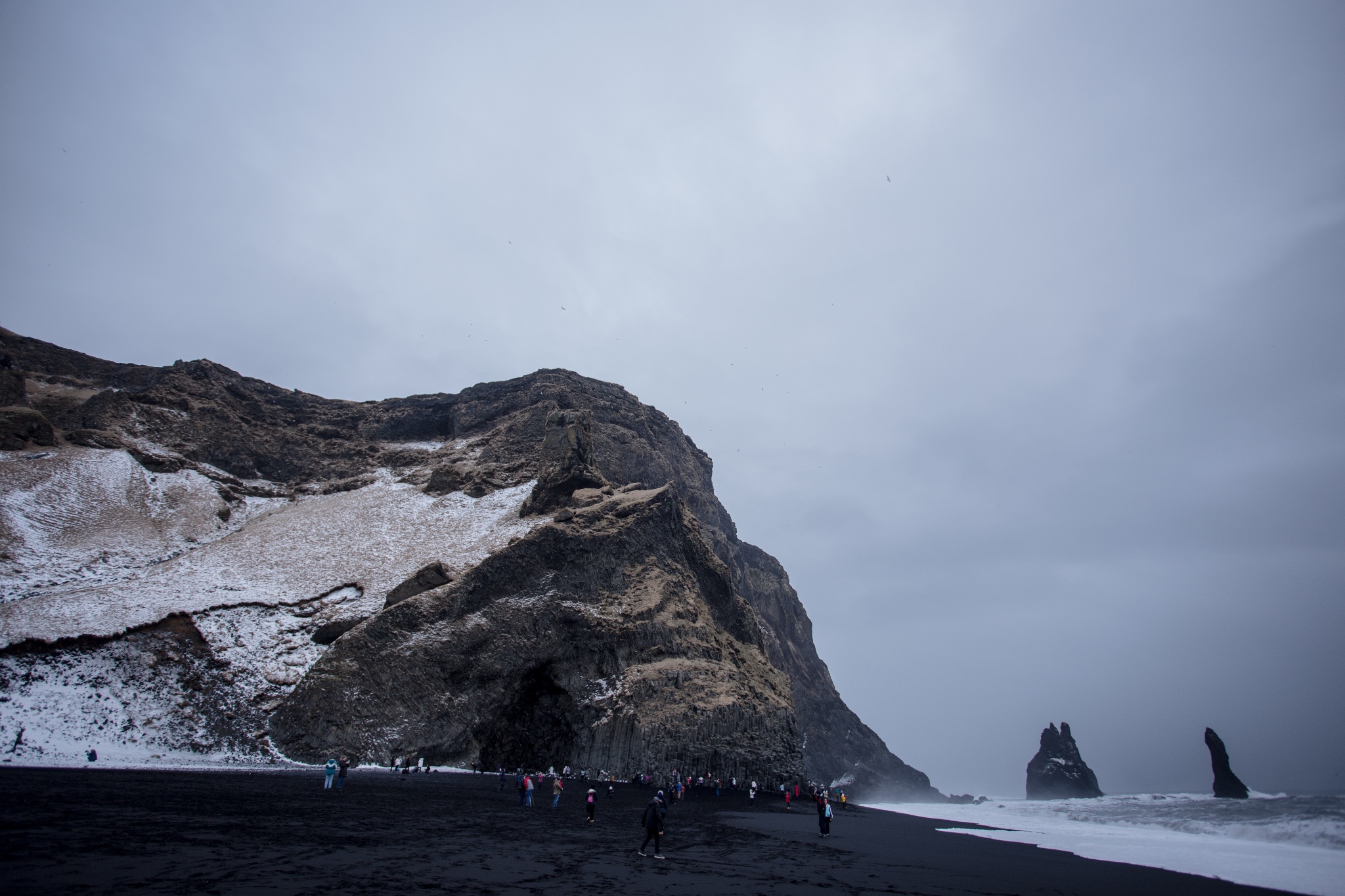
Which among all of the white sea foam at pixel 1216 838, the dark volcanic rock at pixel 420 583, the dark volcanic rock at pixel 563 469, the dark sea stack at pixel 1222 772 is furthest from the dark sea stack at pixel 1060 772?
the dark volcanic rock at pixel 420 583

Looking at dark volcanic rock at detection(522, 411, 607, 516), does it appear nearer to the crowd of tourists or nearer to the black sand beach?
the crowd of tourists

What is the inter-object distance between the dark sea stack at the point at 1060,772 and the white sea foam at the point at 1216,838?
66599 millimetres

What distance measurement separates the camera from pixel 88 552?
151ft

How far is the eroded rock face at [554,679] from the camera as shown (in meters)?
36.0

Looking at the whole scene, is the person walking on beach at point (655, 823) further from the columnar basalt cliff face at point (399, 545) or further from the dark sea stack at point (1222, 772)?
the dark sea stack at point (1222, 772)

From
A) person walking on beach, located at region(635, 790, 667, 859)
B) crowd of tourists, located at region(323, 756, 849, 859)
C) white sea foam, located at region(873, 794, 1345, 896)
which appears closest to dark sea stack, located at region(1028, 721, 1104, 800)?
white sea foam, located at region(873, 794, 1345, 896)

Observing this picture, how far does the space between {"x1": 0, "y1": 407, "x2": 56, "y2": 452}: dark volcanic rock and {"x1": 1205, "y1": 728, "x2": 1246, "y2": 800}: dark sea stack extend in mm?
125434

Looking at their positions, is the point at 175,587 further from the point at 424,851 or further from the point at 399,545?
the point at 424,851

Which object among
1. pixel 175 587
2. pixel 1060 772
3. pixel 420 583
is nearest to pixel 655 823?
pixel 420 583

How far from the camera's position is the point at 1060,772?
109812 mm

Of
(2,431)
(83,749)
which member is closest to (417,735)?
(83,749)

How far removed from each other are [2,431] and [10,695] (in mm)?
36816

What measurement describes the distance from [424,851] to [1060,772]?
131 metres

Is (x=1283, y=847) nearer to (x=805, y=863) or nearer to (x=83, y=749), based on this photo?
(x=805, y=863)
